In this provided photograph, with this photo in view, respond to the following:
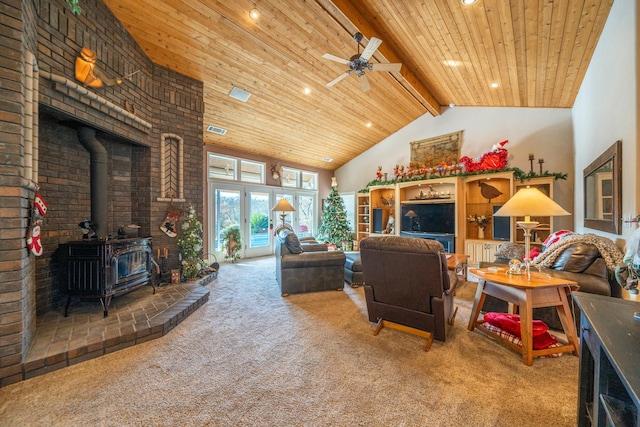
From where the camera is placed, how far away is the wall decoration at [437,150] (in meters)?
5.98

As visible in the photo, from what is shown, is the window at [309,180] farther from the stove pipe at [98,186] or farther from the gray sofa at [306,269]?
the stove pipe at [98,186]

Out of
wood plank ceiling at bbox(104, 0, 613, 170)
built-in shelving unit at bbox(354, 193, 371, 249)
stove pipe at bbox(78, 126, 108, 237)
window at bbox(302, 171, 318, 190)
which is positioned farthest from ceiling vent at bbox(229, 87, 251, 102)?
built-in shelving unit at bbox(354, 193, 371, 249)

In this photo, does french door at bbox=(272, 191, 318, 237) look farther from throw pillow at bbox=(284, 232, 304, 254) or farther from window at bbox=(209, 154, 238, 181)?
throw pillow at bbox=(284, 232, 304, 254)

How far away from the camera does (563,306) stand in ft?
7.32

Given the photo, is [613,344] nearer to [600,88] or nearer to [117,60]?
[600,88]

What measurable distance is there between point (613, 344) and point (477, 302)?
1.90 m

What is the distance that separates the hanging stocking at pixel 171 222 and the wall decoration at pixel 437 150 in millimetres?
5438

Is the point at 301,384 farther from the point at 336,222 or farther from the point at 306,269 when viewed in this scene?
the point at 336,222

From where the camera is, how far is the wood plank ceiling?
Result: 9.16 feet

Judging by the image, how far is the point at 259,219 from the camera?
23.4ft

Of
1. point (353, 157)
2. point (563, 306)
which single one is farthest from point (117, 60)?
point (353, 157)

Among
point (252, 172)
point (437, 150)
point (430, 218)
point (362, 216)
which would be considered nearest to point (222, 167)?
point (252, 172)

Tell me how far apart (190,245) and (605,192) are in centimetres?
537

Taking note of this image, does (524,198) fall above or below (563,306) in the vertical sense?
A: above
